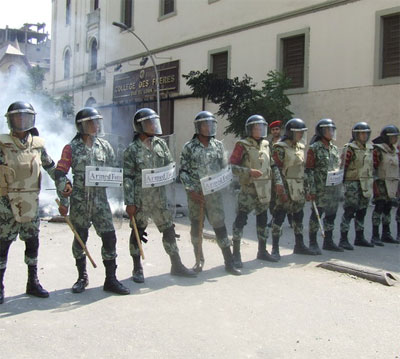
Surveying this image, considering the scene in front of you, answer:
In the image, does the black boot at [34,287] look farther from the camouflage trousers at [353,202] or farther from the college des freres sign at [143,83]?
the college des freres sign at [143,83]

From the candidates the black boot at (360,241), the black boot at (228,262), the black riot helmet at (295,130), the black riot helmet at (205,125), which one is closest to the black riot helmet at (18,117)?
the black riot helmet at (205,125)

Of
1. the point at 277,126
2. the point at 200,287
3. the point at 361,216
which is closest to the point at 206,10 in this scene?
the point at 277,126

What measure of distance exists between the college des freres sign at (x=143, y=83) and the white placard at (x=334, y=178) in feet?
52.9

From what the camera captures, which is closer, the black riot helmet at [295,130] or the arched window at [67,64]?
the black riot helmet at [295,130]

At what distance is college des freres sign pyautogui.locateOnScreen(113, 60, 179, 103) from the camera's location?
74.0 feet

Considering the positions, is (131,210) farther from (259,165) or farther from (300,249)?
(300,249)

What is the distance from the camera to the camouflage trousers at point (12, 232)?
180 inches

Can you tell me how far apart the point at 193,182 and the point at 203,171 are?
173mm

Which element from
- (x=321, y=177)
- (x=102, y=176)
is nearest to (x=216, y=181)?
(x=102, y=176)

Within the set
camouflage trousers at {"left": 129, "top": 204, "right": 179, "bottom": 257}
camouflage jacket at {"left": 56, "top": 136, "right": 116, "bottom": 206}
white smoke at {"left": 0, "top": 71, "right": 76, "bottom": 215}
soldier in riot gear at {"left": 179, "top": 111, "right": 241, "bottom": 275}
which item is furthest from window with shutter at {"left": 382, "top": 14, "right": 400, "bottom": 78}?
camouflage jacket at {"left": 56, "top": 136, "right": 116, "bottom": 206}

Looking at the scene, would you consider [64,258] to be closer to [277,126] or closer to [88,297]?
[88,297]

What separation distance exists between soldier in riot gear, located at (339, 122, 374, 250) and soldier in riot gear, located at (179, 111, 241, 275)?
2460 mm

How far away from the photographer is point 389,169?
7695 mm

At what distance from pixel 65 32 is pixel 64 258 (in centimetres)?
2968
